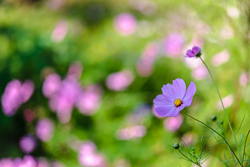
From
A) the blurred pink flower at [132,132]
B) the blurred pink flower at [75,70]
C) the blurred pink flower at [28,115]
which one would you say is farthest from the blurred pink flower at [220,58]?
the blurred pink flower at [28,115]

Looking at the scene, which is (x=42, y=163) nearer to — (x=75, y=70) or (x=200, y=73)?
(x=75, y=70)

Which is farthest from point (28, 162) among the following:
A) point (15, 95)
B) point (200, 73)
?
point (200, 73)

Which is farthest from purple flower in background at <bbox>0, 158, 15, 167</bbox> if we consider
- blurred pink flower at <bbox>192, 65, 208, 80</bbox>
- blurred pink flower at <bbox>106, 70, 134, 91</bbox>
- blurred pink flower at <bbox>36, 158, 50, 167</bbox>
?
blurred pink flower at <bbox>192, 65, 208, 80</bbox>

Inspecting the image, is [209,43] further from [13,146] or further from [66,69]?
[13,146]

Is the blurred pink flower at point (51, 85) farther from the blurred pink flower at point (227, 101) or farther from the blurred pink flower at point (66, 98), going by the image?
the blurred pink flower at point (227, 101)

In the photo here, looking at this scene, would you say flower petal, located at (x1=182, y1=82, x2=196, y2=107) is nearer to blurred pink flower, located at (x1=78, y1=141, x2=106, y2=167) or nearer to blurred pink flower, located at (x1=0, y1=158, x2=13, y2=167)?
blurred pink flower, located at (x1=78, y1=141, x2=106, y2=167)

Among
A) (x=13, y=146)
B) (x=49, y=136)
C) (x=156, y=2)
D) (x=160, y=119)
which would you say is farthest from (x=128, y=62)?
(x=156, y=2)
